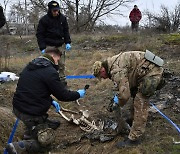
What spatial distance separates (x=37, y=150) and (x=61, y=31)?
275 centimetres

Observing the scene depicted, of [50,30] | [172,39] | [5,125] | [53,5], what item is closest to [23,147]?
[5,125]

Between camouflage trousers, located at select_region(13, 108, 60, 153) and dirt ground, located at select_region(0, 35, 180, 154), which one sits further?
dirt ground, located at select_region(0, 35, 180, 154)

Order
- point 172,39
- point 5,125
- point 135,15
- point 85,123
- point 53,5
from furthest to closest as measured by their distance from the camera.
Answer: point 135,15 < point 172,39 < point 53,5 < point 85,123 < point 5,125

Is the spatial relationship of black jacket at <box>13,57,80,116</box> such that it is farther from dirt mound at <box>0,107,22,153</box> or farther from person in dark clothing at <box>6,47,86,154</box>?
dirt mound at <box>0,107,22,153</box>

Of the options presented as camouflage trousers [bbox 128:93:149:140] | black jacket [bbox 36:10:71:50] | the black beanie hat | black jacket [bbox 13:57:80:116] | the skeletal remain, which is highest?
the black beanie hat

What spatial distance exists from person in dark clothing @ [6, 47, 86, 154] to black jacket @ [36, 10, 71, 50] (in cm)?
215

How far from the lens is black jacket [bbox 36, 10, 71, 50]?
19.2 ft

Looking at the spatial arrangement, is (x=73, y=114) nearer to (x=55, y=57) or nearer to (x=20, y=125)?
(x=20, y=125)

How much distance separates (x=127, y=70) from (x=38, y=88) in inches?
43.9

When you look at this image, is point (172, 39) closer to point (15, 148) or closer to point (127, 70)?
point (127, 70)

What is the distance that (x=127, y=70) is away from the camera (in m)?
3.71

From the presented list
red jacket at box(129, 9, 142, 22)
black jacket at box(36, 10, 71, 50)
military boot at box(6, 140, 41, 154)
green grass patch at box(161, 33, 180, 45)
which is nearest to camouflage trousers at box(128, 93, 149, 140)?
military boot at box(6, 140, 41, 154)

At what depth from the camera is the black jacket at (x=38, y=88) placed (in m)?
3.61

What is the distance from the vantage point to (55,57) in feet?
12.5
